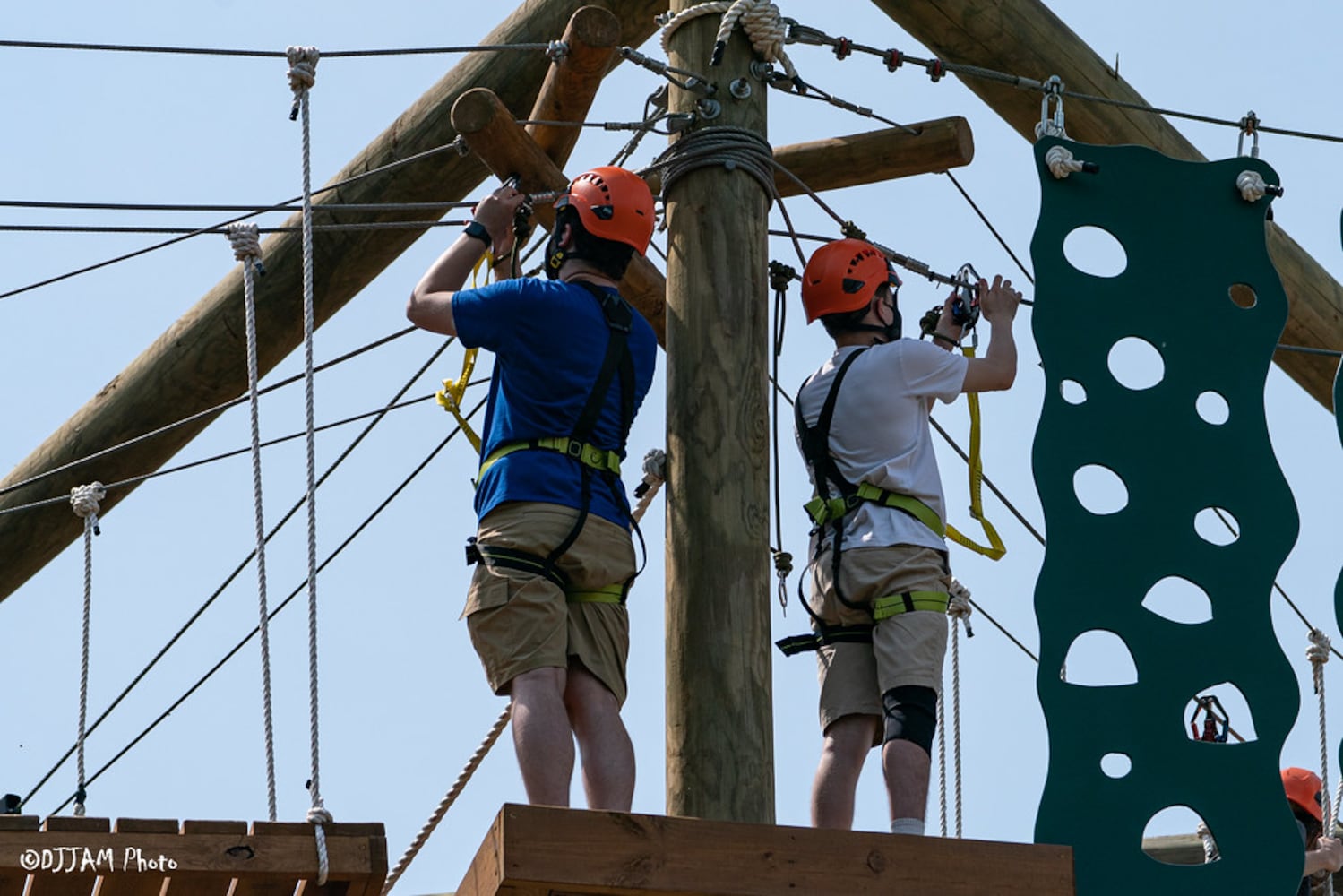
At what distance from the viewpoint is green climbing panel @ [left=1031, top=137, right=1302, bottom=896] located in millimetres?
5062

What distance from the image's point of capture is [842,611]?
5277 millimetres

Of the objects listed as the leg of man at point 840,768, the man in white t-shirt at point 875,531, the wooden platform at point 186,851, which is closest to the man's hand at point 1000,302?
the man in white t-shirt at point 875,531

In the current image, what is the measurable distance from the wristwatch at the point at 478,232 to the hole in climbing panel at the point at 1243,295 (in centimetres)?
184

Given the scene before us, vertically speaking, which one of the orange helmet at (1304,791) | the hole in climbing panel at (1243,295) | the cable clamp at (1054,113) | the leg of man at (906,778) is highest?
the cable clamp at (1054,113)

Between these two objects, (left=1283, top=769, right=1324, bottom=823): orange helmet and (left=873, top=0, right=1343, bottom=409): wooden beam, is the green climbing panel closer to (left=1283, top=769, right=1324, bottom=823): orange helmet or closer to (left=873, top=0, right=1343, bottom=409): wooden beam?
(left=873, top=0, right=1343, bottom=409): wooden beam

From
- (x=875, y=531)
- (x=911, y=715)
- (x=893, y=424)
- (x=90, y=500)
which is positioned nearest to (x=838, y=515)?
(x=875, y=531)

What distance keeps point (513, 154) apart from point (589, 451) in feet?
2.99

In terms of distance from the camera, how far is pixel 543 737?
15.3 feet

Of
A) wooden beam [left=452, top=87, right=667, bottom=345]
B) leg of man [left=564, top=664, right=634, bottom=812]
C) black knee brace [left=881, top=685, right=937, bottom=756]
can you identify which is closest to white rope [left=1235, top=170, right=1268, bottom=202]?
wooden beam [left=452, top=87, right=667, bottom=345]

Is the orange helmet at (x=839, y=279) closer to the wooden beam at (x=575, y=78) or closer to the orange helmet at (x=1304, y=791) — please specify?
the wooden beam at (x=575, y=78)

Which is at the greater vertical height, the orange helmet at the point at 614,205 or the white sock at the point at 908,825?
the orange helmet at the point at 614,205

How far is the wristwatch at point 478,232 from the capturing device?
17.2 ft

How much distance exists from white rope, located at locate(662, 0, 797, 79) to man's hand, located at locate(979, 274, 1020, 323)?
2.40ft

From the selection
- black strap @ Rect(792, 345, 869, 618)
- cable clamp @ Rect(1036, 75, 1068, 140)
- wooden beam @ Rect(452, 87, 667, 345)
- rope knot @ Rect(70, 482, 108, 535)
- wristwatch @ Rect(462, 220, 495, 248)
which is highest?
cable clamp @ Rect(1036, 75, 1068, 140)
